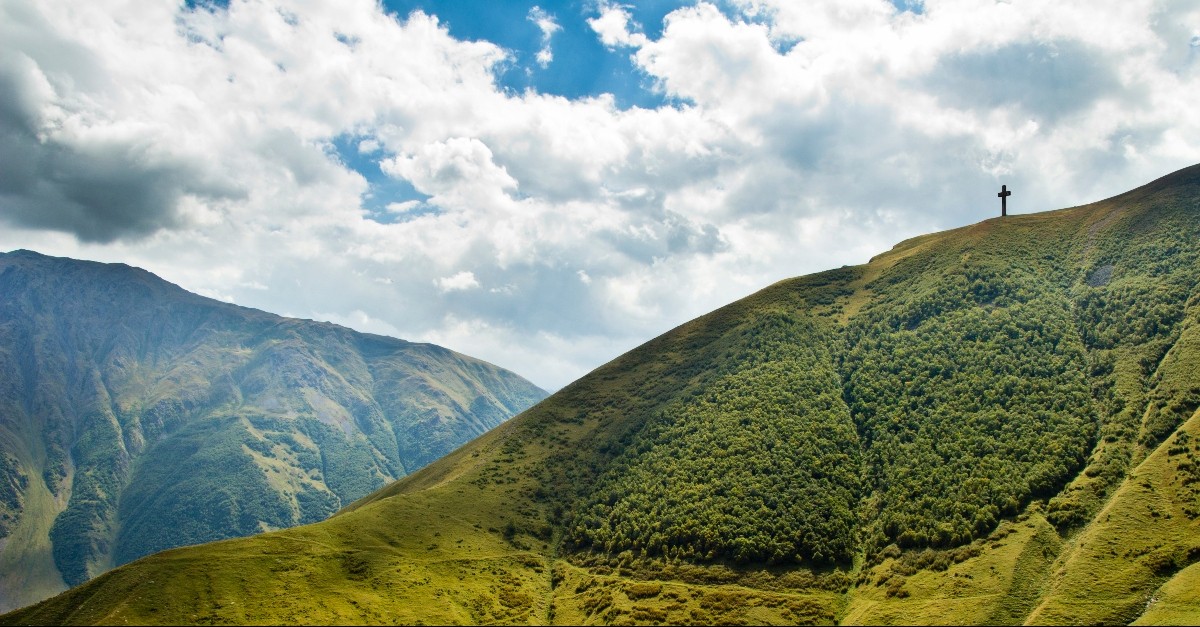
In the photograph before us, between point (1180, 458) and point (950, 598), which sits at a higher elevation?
point (1180, 458)

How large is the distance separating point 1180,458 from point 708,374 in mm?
99814

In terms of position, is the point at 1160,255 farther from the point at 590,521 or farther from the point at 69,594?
the point at 69,594

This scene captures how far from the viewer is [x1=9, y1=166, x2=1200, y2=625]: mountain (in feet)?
302

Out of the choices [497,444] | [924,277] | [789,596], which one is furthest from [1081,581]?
[497,444]

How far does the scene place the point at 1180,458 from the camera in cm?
9600

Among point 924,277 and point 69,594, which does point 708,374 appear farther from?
point 69,594

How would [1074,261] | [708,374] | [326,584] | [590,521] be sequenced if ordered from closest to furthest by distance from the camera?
[326,584] < [590,521] < [1074,261] < [708,374]

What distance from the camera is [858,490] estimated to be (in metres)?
124

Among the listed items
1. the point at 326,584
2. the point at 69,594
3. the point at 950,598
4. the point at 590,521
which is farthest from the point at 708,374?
the point at 69,594

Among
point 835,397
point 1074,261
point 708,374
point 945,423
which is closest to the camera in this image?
point 945,423

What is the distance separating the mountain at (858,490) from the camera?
92.1 metres

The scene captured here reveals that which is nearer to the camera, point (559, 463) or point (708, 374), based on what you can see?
point (559, 463)

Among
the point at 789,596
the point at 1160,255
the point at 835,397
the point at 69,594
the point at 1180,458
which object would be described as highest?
the point at 1160,255

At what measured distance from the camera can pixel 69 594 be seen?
9994cm
